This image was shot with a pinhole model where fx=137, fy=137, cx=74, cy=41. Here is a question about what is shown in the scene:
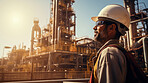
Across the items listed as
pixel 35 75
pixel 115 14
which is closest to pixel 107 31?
pixel 115 14

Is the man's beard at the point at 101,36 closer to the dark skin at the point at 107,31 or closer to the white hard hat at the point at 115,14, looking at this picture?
the dark skin at the point at 107,31

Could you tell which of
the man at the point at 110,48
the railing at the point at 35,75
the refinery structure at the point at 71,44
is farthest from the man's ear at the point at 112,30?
the refinery structure at the point at 71,44

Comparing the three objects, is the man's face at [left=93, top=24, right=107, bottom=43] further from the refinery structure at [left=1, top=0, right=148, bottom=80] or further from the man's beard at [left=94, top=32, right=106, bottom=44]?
the refinery structure at [left=1, top=0, right=148, bottom=80]

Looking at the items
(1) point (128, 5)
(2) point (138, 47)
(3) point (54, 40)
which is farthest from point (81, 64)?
(1) point (128, 5)

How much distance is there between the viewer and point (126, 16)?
1778mm

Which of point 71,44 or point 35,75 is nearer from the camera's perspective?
point 35,75

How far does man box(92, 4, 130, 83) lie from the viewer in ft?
3.78

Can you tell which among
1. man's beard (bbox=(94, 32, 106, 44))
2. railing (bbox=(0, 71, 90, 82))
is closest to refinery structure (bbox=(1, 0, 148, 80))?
railing (bbox=(0, 71, 90, 82))

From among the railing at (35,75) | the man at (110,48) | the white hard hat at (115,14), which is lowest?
the railing at (35,75)

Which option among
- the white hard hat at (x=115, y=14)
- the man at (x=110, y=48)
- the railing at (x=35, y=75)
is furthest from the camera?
the railing at (x=35, y=75)

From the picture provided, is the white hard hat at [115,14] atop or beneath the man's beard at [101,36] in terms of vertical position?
atop

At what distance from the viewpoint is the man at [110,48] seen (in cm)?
115

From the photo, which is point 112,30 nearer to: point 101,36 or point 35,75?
point 101,36

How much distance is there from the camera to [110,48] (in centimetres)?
128
